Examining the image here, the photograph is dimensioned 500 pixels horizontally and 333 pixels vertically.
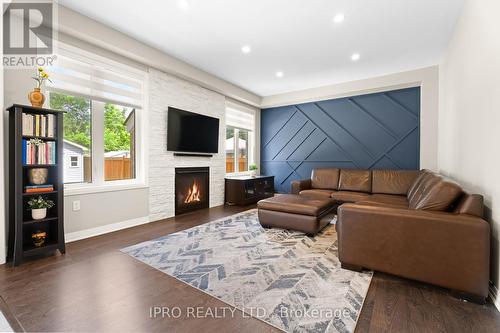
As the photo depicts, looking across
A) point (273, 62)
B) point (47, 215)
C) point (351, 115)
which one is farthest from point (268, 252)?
point (351, 115)

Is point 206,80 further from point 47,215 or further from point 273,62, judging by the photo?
point 47,215

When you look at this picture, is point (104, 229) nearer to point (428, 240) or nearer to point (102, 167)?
point (102, 167)

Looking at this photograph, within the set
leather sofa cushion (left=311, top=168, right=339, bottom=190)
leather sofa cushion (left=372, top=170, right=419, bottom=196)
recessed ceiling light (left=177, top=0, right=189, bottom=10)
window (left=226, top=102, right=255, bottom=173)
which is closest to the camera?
recessed ceiling light (left=177, top=0, right=189, bottom=10)

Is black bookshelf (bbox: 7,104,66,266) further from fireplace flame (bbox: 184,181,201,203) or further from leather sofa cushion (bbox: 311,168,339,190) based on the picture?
leather sofa cushion (bbox: 311,168,339,190)

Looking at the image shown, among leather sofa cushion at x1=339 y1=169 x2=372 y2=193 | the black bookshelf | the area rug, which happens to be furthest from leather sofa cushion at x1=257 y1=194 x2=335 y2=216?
the black bookshelf

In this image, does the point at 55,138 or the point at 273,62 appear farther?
the point at 273,62

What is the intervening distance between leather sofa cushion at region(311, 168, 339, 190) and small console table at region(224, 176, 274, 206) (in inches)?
51.0

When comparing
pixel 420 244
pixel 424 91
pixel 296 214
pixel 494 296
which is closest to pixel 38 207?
pixel 296 214

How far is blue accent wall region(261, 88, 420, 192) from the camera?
4777 mm

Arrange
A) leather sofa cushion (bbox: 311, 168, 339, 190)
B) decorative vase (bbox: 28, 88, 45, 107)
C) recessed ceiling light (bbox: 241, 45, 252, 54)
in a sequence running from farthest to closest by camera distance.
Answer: leather sofa cushion (bbox: 311, 168, 339, 190), recessed ceiling light (bbox: 241, 45, 252, 54), decorative vase (bbox: 28, 88, 45, 107)

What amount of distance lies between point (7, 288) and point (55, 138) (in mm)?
1471

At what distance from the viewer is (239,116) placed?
20.1 feet

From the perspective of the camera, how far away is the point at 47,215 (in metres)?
2.61

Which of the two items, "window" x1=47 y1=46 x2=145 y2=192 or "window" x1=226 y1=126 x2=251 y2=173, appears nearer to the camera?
"window" x1=47 y1=46 x2=145 y2=192
